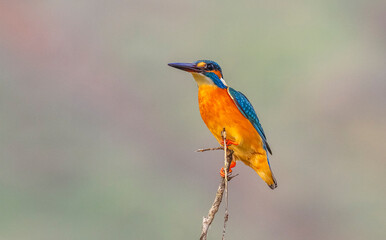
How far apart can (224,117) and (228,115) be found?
18 millimetres

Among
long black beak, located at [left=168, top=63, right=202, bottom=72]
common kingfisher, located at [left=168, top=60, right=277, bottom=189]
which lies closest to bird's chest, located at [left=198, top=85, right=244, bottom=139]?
common kingfisher, located at [left=168, top=60, right=277, bottom=189]

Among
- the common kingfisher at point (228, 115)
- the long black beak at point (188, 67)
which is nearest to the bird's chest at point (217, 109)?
the common kingfisher at point (228, 115)

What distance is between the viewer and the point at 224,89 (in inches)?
60.1

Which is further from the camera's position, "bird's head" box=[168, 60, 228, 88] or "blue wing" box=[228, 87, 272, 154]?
"blue wing" box=[228, 87, 272, 154]

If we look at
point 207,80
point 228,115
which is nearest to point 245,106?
point 228,115

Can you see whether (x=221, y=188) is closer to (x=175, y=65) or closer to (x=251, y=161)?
(x=175, y=65)

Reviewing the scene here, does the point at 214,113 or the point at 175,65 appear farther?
the point at 214,113

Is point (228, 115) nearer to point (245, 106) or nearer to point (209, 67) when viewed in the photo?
point (245, 106)

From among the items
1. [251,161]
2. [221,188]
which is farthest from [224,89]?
[221,188]

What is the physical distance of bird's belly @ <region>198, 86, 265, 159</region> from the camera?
148 centimetres

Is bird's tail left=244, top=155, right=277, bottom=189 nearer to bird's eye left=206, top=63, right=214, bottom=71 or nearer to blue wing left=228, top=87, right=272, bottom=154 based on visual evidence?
blue wing left=228, top=87, right=272, bottom=154

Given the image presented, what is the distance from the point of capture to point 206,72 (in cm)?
143

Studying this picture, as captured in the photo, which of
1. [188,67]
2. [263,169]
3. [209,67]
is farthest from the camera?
[263,169]

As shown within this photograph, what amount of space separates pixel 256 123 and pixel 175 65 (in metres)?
0.49
